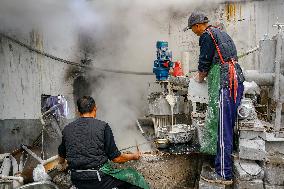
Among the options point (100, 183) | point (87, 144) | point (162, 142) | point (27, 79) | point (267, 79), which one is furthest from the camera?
point (27, 79)

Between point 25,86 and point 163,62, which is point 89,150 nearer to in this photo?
point 163,62

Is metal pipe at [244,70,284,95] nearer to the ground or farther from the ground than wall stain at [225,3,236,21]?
nearer to the ground

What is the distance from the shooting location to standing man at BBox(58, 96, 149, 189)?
14.9 feet

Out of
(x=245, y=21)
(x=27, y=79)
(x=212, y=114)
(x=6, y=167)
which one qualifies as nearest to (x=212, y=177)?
(x=212, y=114)

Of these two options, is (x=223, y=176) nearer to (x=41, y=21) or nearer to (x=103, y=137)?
(x=103, y=137)

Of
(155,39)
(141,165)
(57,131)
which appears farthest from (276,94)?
(57,131)

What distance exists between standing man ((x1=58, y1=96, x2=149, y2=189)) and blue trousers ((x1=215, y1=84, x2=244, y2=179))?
188 cm

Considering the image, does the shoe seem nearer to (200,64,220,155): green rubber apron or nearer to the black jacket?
(200,64,220,155): green rubber apron

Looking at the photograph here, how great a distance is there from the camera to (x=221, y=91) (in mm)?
5449

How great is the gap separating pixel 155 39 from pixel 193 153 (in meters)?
5.27

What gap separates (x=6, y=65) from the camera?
1032 centimetres

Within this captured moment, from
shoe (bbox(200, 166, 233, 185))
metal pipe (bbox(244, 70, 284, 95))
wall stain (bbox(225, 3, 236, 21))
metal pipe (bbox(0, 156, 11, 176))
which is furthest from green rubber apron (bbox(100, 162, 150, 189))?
wall stain (bbox(225, 3, 236, 21))

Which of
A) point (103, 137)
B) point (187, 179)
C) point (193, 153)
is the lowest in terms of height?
point (187, 179)

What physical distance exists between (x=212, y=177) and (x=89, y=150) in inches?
93.4
